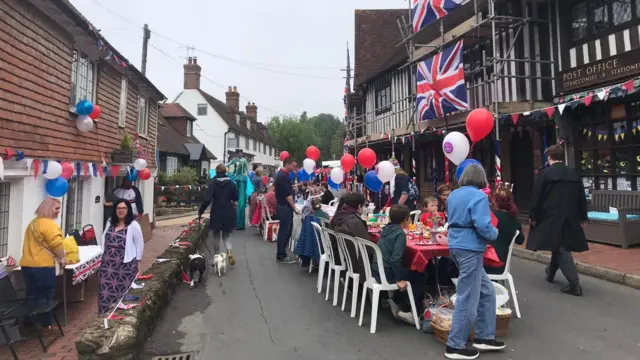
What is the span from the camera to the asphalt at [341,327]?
356cm

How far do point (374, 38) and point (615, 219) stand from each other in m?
15.0

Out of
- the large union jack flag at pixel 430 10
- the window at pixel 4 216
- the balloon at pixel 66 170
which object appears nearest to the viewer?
the window at pixel 4 216

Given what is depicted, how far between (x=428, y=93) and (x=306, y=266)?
716 centimetres

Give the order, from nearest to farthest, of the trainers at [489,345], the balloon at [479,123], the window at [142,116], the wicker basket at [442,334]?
the trainers at [489,345]
the wicker basket at [442,334]
the balloon at [479,123]
the window at [142,116]

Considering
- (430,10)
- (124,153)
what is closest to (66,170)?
(124,153)

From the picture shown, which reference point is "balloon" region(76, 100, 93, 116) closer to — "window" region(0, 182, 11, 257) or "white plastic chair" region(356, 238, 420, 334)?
"window" region(0, 182, 11, 257)

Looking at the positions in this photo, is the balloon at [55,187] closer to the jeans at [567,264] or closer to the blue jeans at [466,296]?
the blue jeans at [466,296]

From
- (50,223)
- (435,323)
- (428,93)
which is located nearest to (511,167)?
(428,93)

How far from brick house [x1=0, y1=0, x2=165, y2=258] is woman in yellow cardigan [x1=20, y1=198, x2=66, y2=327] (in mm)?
1526

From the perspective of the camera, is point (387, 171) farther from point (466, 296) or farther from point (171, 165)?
point (171, 165)

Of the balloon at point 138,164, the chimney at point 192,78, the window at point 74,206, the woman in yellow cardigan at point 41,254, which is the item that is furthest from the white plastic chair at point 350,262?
the chimney at point 192,78

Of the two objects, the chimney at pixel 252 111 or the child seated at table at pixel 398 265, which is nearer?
the child seated at table at pixel 398 265

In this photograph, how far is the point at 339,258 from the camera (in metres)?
5.11

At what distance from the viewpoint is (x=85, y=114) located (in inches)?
283
